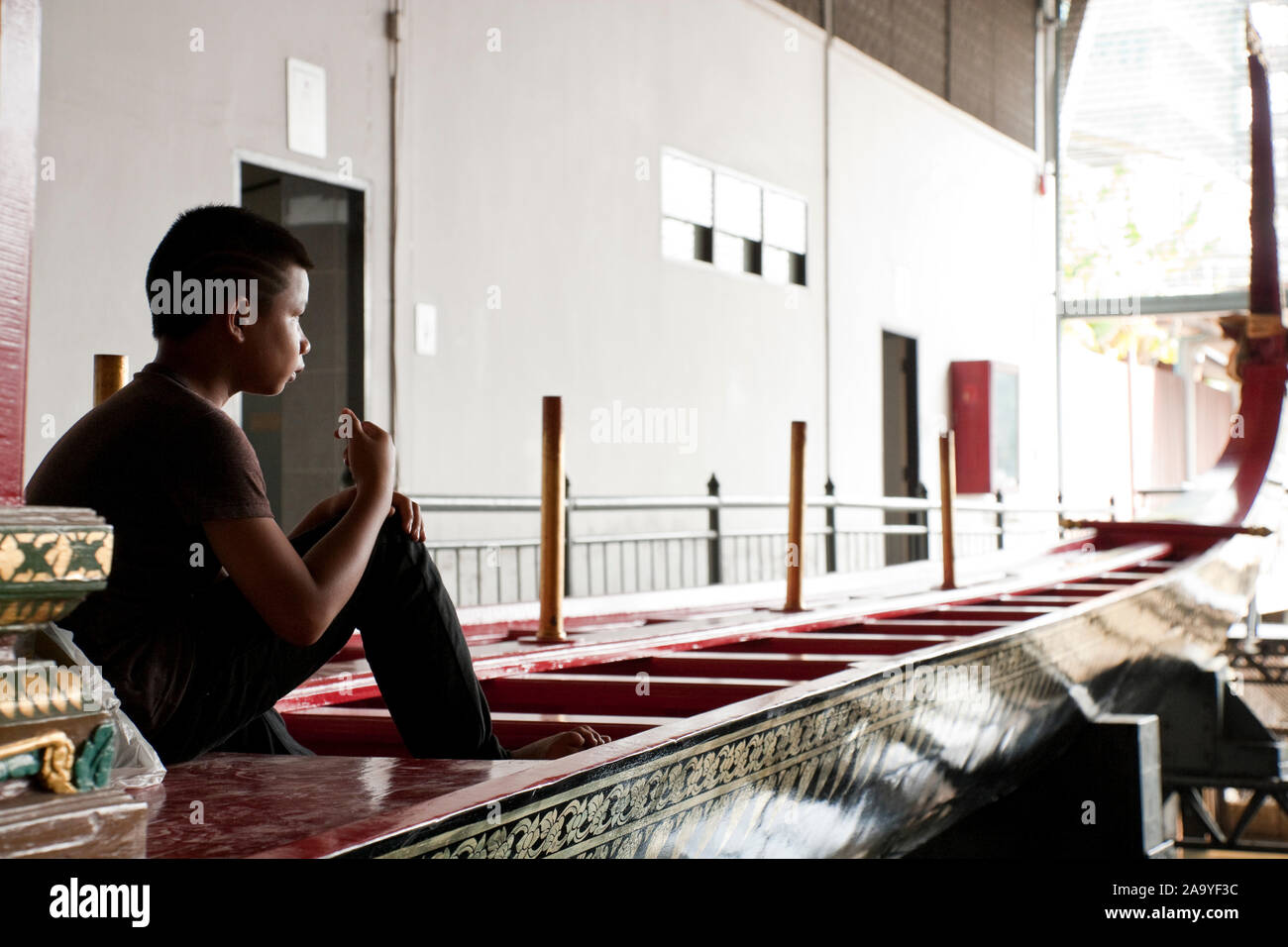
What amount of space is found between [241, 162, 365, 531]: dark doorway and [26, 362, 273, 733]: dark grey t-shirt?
4067 mm

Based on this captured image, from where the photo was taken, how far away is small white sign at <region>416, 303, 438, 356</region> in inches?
230

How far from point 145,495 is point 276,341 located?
0.86 feet

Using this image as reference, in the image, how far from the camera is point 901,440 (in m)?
11.5

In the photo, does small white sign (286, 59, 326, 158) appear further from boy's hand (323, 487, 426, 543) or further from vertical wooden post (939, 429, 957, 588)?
boy's hand (323, 487, 426, 543)

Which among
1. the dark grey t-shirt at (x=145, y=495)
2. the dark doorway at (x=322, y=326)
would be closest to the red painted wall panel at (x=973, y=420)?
the dark doorway at (x=322, y=326)

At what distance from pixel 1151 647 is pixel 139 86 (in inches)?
155

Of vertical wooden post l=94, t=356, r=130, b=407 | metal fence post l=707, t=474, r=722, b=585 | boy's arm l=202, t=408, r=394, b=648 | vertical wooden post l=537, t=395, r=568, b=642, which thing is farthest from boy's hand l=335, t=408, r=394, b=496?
metal fence post l=707, t=474, r=722, b=585

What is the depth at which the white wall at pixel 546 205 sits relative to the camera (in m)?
4.50

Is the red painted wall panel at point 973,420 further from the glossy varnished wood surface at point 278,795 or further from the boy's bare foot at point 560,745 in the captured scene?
the glossy varnished wood surface at point 278,795

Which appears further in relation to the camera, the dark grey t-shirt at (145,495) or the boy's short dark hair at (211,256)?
the boy's short dark hair at (211,256)

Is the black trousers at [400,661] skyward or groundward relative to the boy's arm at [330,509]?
groundward

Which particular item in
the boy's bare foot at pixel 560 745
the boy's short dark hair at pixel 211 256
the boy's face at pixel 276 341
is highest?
the boy's short dark hair at pixel 211 256

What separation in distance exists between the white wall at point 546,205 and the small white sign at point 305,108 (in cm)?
5
